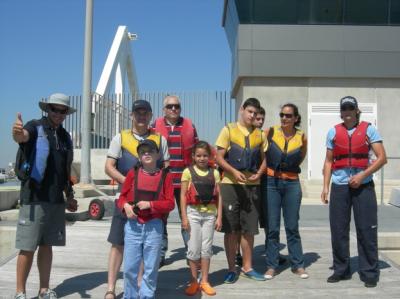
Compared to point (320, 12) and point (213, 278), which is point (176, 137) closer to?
point (213, 278)

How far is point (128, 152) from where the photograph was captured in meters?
4.38

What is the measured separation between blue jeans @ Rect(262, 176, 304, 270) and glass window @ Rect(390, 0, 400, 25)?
12384 mm

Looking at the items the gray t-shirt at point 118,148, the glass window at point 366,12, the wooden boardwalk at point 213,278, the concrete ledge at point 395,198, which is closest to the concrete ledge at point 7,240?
the wooden boardwalk at point 213,278

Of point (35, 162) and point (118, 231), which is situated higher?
point (35, 162)

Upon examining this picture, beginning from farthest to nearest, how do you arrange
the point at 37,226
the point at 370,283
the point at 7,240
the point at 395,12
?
the point at 395,12 < the point at 7,240 < the point at 370,283 < the point at 37,226

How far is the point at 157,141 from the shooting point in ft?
14.6

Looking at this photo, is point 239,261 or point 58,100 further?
point 239,261

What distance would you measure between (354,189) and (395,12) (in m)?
12.4

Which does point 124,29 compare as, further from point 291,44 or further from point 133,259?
point 133,259

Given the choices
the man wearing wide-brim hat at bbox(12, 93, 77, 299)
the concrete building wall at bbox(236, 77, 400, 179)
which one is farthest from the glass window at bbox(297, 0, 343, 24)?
the man wearing wide-brim hat at bbox(12, 93, 77, 299)

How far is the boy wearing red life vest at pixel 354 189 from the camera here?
4961mm

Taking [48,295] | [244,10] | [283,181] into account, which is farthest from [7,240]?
[244,10]

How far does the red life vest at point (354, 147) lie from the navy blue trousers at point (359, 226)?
247mm

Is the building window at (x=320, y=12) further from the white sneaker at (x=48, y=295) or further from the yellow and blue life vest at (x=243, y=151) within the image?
the white sneaker at (x=48, y=295)
